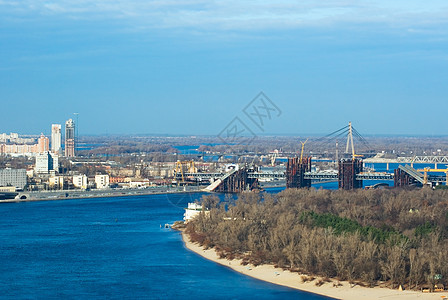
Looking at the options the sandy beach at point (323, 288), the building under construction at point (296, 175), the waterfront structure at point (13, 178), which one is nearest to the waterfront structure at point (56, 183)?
the waterfront structure at point (13, 178)

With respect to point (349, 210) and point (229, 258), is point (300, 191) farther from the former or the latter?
point (229, 258)

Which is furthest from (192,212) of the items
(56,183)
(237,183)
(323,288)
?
(56,183)

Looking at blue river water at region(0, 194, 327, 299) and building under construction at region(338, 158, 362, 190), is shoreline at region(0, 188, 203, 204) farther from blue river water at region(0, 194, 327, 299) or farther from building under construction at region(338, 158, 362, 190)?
blue river water at region(0, 194, 327, 299)

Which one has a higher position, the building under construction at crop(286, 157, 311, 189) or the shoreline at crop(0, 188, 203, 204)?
the building under construction at crop(286, 157, 311, 189)

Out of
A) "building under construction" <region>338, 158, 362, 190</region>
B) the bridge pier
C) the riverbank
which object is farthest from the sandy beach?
the bridge pier

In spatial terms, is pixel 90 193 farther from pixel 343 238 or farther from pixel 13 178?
pixel 343 238

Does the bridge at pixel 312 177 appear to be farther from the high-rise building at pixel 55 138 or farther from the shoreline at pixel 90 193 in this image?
the high-rise building at pixel 55 138
